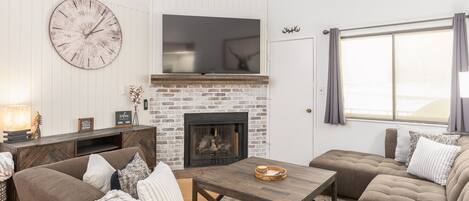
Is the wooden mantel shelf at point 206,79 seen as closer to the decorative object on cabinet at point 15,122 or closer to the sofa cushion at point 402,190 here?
the decorative object on cabinet at point 15,122

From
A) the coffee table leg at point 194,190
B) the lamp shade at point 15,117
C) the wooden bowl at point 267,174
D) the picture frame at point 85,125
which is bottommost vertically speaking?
the coffee table leg at point 194,190

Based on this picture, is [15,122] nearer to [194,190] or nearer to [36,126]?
[36,126]

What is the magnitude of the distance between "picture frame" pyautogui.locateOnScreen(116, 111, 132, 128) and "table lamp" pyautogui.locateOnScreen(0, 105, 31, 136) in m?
1.13

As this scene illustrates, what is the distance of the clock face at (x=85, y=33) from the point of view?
11.3 ft

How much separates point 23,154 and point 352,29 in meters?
4.12

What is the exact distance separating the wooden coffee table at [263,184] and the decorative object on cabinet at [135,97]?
6.29ft

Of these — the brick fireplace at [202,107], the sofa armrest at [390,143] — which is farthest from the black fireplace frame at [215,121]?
the sofa armrest at [390,143]

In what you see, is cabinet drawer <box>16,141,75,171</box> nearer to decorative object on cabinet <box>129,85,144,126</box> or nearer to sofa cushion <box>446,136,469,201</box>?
decorative object on cabinet <box>129,85,144,126</box>

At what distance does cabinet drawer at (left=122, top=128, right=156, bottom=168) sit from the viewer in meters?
3.73

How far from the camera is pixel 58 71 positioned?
344 cm

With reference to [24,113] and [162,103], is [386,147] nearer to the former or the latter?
[162,103]

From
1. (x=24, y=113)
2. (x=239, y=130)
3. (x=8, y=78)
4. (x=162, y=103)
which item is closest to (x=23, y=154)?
(x=24, y=113)

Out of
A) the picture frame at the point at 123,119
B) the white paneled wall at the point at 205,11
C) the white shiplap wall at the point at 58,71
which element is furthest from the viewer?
the white paneled wall at the point at 205,11

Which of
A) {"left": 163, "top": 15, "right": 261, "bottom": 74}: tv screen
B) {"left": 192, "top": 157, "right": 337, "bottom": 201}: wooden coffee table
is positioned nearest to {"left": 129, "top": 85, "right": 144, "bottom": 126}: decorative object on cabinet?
{"left": 163, "top": 15, "right": 261, "bottom": 74}: tv screen
